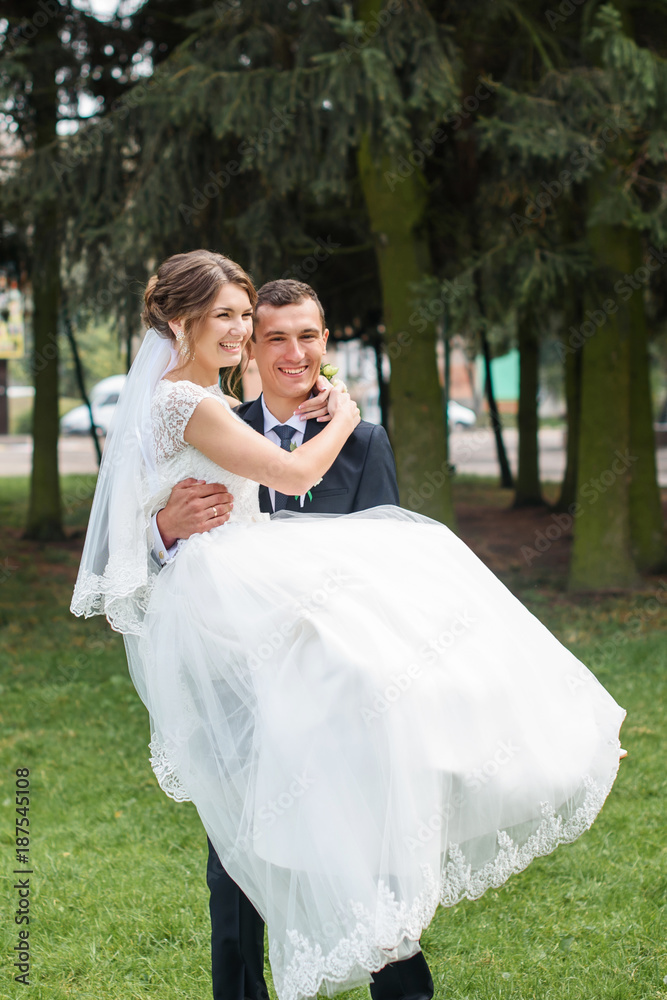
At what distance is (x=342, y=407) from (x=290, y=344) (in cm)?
27

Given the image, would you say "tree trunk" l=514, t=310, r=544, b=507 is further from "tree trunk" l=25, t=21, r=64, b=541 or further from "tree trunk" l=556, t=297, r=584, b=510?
"tree trunk" l=25, t=21, r=64, b=541

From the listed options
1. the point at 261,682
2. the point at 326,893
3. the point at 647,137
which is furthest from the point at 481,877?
the point at 647,137

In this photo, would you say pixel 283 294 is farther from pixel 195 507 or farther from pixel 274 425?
pixel 195 507

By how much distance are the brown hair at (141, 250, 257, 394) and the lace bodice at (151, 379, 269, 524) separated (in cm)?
16

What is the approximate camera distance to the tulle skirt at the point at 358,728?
7.88 ft

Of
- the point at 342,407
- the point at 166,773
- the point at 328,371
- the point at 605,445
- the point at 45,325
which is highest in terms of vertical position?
the point at 45,325

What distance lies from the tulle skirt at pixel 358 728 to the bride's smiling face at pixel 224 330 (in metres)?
0.51

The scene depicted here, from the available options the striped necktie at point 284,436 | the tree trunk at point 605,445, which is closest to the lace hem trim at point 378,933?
the striped necktie at point 284,436

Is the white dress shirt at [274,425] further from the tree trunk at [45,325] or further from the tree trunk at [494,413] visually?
the tree trunk at [494,413]

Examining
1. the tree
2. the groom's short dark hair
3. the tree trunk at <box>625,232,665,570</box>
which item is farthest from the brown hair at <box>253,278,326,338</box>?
the tree trunk at <box>625,232,665,570</box>

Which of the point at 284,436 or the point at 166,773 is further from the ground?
the point at 284,436

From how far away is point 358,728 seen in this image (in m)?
2.45

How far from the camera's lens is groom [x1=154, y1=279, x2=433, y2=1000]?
2.82 meters

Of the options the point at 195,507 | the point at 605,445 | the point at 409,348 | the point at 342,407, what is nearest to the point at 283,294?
the point at 342,407
